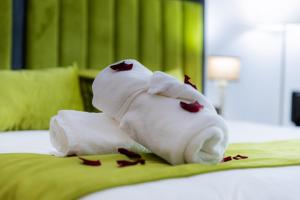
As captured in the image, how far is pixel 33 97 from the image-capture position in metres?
2.57

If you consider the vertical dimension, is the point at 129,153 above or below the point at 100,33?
below

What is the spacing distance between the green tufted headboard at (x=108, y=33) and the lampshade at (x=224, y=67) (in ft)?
0.30

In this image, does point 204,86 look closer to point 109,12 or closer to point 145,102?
point 109,12

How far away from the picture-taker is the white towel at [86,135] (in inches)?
62.8

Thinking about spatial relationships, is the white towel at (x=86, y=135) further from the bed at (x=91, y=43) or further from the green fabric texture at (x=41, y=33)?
the green fabric texture at (x=41, y=33)

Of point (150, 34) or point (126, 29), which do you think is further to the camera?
point (150, 34)

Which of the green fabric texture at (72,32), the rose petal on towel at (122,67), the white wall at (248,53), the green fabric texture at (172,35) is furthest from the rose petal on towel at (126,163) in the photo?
the white wall at (248,53)

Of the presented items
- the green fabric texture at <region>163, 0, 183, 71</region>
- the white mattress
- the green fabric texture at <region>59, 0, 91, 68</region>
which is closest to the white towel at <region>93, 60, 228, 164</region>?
the white mattress

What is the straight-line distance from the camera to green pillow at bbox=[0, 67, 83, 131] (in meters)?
2.51

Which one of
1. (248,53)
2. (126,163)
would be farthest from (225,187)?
(248,53)

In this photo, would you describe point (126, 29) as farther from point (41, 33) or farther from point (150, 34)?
point (41, 33)

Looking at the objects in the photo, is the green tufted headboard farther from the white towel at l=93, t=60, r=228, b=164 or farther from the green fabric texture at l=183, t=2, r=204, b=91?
the white towel at l=93, t=60, r=228, b=164

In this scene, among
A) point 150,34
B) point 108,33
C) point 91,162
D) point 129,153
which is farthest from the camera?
point 150,34

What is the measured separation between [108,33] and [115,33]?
0.08 m
